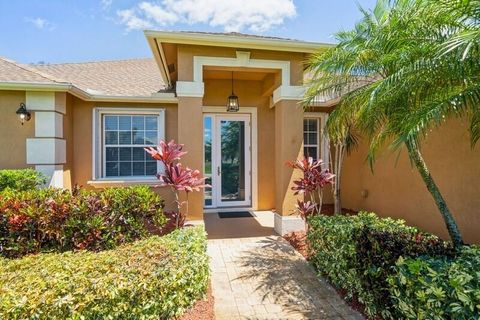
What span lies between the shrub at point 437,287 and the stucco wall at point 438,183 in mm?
2270

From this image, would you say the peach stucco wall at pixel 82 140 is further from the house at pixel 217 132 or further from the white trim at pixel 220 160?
the white trim at pixel 220 160

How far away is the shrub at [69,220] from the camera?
4559mm

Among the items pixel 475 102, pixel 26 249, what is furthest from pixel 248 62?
pixel 26 249

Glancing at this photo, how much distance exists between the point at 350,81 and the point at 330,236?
8.62 ft

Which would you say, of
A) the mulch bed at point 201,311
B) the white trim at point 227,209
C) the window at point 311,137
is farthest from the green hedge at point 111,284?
the window at point 311,137

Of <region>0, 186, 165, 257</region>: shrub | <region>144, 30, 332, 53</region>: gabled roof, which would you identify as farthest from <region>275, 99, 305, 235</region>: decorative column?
<region>0, 186, 165, 257</region>: shrub

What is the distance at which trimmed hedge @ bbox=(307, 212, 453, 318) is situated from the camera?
329cm

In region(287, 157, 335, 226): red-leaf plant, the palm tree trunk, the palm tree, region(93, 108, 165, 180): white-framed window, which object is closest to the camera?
the palm tree

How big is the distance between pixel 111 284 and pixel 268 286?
2.34 meters

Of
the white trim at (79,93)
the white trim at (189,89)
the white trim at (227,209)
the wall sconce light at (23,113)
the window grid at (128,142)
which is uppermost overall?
the white trim at (79,93)

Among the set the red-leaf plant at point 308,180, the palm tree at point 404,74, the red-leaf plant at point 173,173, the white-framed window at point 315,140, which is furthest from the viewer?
the white-framed window at point 315,140

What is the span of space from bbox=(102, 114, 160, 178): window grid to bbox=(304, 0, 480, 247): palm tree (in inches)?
205

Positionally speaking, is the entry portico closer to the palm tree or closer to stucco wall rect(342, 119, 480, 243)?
the palm tree

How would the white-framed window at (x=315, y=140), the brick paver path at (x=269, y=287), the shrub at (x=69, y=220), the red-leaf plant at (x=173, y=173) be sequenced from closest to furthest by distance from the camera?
the brick paver path at (x=269, y=287), the shrub at (x=69, y=220), the red-leaf plant at (x=173, y=173), the white-framed window at (x=315, y=140)
